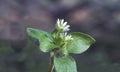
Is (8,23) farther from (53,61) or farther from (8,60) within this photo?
(53,61)

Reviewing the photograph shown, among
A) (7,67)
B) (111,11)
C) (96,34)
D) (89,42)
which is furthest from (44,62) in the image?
(111,11)

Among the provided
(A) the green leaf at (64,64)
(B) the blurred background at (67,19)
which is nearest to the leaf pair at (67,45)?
(A) the green leaf at (64,64)

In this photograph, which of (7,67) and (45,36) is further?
(7,67)

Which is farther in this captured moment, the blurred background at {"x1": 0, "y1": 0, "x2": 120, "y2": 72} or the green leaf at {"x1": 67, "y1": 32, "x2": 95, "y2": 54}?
the blurred background at {"x1": 0, "y1": 0, "x2": 120, "y2": 72}

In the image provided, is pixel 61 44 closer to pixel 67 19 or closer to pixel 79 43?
pixel 79 43

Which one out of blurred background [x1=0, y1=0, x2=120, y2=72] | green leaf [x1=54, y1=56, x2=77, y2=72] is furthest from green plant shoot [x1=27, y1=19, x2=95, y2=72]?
blurred background [x1=0, y1=0, x2=120, y2=72]

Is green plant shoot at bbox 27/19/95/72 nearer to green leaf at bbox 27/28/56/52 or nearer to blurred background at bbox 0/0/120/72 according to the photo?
green leaf at bbox 27/28/56/52

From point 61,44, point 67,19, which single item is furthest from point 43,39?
point 67,19
